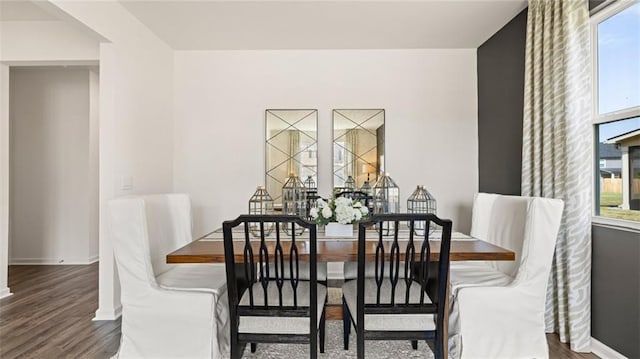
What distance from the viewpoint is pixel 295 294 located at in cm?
170

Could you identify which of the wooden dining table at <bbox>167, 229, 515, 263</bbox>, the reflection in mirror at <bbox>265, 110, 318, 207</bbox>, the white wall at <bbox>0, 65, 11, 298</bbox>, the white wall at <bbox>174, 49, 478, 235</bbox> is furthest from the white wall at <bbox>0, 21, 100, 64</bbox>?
the wooden dining table at <bbox>167, 229, 515, 263</bbox>

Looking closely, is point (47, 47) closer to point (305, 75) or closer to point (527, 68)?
point (305, 75)

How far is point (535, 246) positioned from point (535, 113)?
1.14 metres

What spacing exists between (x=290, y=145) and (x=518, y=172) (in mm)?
2258

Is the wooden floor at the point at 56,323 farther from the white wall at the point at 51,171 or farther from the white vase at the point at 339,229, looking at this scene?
the white vase at the point at 339,229

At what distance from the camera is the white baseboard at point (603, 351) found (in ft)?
6.72

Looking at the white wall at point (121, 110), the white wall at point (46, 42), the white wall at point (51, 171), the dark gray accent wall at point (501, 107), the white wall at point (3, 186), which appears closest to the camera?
the white wall at point (121, 110)

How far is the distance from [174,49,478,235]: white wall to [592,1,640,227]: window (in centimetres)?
153

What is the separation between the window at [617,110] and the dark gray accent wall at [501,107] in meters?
0.72

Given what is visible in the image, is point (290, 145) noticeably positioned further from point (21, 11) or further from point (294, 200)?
point (21, 11)

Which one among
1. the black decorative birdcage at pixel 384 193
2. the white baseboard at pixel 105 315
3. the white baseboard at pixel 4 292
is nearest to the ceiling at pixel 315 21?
the black decorative birdcage at pixel 384 193

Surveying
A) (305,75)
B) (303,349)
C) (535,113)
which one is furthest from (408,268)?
(305,75)

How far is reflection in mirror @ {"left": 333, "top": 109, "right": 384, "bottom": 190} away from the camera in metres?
3.75

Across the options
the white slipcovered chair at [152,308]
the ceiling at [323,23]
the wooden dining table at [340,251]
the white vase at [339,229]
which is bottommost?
the white slipcovered chair at [152,308]
